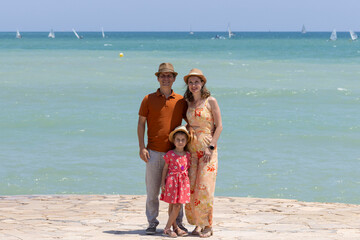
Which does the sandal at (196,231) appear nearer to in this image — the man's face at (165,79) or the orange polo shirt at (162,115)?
the orange polo shirt at (162,115)

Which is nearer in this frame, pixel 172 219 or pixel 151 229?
pixel 172 219

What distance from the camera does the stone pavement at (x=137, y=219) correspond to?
6113 mm

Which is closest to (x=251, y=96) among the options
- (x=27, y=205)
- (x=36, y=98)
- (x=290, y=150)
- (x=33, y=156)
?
(x=36, y=98)

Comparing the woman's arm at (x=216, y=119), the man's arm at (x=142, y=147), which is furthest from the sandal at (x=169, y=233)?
the woman's arm at (x=216, y=119)

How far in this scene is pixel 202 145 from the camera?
588cm

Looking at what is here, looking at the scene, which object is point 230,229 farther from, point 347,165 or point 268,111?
point 268,111

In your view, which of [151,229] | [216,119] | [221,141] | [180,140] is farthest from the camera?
[221,141]

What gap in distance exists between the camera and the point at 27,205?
8109 millimetres

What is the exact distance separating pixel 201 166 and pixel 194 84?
30.2 inches

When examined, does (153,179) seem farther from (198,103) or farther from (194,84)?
(194,84)

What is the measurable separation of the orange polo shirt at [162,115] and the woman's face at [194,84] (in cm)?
15

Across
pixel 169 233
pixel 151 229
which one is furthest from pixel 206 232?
pixel 151 229

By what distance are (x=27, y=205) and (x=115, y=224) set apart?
6.04 ft

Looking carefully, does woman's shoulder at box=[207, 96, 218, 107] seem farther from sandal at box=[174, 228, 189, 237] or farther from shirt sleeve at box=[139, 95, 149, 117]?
sandal at box=[174, 228, 189, 237]
